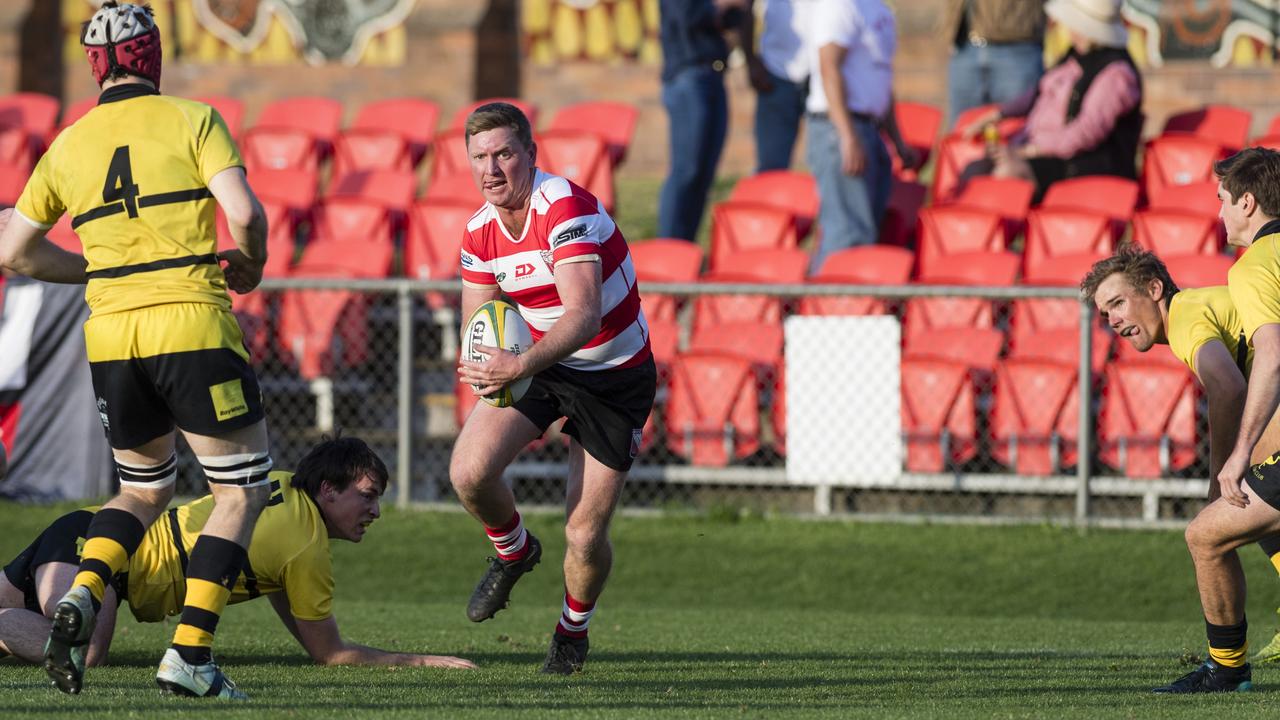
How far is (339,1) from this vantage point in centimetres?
1984

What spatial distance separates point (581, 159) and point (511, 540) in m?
6.91

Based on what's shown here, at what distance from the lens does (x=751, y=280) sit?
11258 mm

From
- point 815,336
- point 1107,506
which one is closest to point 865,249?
point 815,336

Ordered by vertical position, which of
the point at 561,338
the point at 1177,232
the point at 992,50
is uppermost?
the point at 992,50

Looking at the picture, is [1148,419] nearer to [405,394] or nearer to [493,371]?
[405,394]

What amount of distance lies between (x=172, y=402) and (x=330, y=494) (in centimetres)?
110

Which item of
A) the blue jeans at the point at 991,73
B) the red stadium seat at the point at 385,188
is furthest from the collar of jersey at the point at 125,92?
the blue jeans at the point at 991,73

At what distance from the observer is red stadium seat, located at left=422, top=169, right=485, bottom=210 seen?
42.7ft

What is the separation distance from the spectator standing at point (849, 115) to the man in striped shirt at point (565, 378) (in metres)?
5.08

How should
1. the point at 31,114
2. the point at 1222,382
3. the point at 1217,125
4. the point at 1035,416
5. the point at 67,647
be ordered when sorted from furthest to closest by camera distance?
the point at 31,114, the point at 1217,125, the point at 1035,416, the point at 1222,382, the point at 67,647

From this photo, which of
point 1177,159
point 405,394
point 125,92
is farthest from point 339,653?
point 1177,159

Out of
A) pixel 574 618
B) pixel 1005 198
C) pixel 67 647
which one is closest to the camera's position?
pixel 67 647

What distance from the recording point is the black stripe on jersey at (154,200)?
5.25 m

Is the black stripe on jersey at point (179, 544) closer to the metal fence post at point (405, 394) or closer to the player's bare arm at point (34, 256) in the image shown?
the player's bare arm at point (34, 256)
